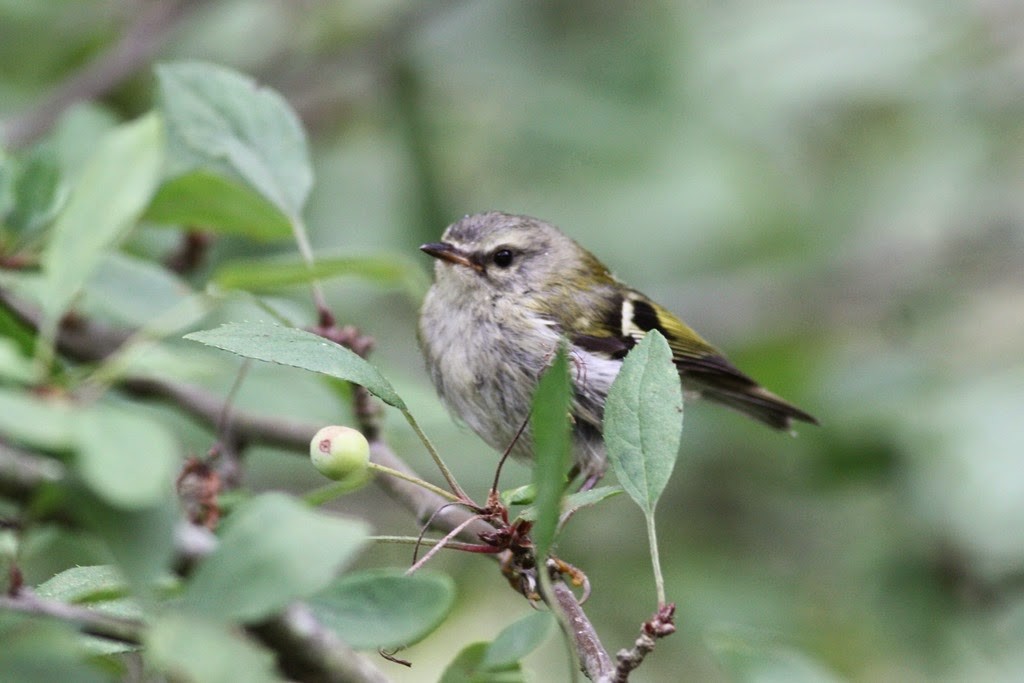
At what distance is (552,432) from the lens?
1074mm

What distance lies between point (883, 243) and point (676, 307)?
3.09ft

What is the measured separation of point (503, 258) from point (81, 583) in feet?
5.42

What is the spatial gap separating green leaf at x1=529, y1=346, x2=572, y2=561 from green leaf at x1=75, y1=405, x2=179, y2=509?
369mm

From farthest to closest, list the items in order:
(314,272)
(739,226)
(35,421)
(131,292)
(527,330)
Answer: (739,226)
(527,330)
(131,292)
(314,272)
(35,421)

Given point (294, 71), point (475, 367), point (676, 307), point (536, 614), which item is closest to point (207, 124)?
point (475, 367)

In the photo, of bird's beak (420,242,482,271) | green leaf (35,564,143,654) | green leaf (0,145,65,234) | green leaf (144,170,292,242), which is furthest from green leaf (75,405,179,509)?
bird's beak (420,242,482,271)

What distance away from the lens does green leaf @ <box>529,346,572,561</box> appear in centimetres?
106

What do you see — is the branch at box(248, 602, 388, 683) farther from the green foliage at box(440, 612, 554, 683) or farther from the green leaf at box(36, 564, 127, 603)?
the green leaf at box(36, 564, 127, 603)

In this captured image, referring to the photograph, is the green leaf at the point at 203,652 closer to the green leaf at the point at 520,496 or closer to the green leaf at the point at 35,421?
the green leaf at the point at 35,421

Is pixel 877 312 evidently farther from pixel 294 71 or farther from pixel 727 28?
pixel 294 71

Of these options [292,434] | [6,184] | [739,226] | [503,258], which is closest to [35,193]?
[6,184]

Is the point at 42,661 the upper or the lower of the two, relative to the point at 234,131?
lower

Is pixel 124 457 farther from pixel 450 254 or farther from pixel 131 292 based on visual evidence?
pixel 450 254

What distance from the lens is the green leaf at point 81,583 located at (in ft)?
3.62
